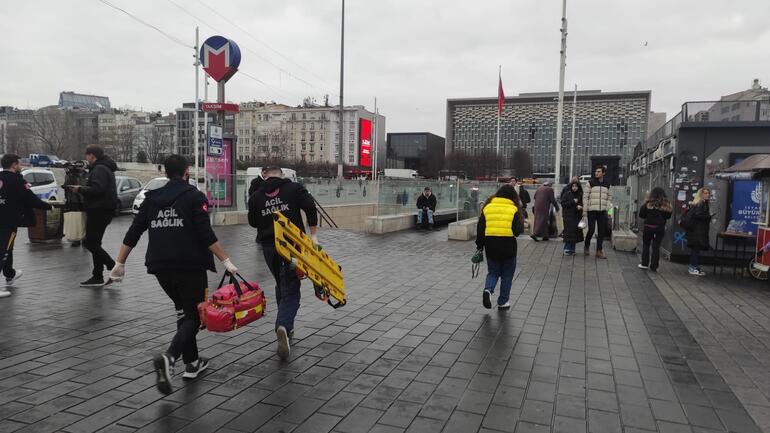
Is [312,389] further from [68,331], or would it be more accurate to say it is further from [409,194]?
[409,194]

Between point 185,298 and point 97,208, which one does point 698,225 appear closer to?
point 185,298

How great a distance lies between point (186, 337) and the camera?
411 cm

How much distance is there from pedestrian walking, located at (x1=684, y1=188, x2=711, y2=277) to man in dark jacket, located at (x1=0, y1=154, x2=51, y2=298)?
35.1ft

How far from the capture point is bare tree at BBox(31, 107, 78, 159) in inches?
2918

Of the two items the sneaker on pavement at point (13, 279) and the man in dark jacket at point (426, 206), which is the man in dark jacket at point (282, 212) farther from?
the man in dark jacket at point (426, 206)

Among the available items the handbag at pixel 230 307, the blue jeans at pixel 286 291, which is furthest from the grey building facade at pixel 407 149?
the handbag at pixel 230 307

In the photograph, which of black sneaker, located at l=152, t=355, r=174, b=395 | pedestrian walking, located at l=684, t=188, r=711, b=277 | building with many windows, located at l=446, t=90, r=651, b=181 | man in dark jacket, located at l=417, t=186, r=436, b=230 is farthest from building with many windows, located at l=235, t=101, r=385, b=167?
black sneaker, located at l=152, t=355, r=174, b=395

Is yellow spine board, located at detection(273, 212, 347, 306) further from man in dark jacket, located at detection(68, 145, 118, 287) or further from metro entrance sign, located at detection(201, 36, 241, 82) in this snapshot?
metro entrance sign, located at detection(201, 36, 241, 82)

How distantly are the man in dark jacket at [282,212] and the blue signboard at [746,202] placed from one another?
9.55 metres

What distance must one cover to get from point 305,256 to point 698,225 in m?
8.28

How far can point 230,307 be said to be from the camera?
13.8 feet

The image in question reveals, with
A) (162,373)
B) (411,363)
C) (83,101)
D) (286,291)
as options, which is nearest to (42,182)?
(286,291)

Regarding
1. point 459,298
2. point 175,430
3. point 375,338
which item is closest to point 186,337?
point 175,430

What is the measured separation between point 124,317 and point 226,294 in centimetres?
257
